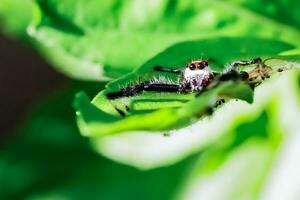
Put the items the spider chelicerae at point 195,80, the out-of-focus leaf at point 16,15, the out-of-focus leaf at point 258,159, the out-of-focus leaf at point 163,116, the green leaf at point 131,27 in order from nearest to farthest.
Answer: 1. the out-of-focus leaf at point 163,116
2. the spider chelicerae at point 195,80
3. the green leaf at point 131,27
4. the out-of-focus leaf at point 258,159
5. the out-of-focus leaf at point 16,15

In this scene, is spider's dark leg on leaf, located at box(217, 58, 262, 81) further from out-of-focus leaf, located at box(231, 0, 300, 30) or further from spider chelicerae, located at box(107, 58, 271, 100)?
out-of-focus leaf, located at box(231, 0, 300, 30)

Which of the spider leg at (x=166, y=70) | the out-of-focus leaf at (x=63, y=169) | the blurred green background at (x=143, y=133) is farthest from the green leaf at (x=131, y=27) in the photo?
the out-of-focus leaf at (x=63, y=169)

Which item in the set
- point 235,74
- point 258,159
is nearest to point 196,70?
point 235,74

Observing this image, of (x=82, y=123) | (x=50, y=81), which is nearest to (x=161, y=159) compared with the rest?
(x=82, y=123)

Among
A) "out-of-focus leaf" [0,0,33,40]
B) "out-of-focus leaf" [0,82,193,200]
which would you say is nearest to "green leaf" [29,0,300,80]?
"out-of-focus leaf" [0,82,193,200]

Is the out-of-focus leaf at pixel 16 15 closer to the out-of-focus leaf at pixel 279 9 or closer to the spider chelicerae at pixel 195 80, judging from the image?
the out-of-focus leaf at pixel 279 9

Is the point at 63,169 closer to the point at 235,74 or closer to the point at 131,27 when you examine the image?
the point at 131,27

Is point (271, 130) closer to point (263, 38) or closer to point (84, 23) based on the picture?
point (263, 38)
